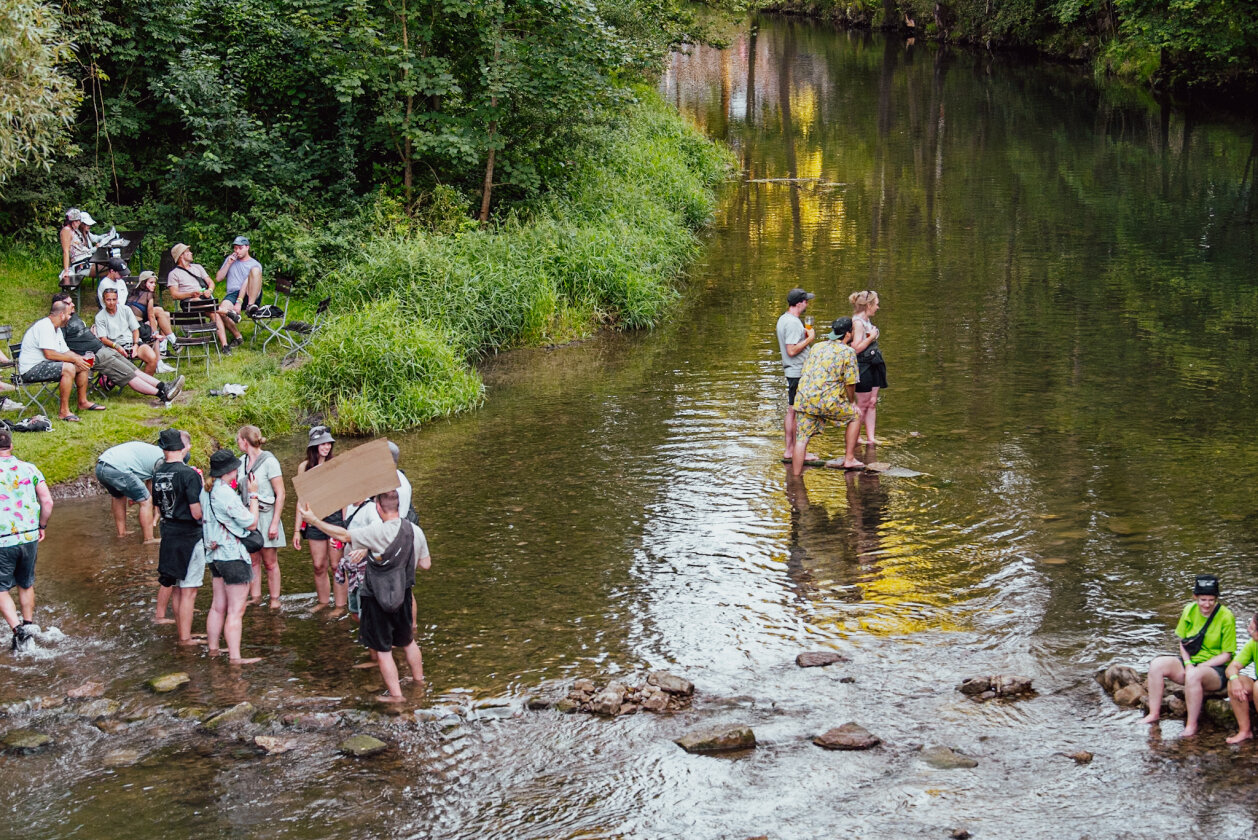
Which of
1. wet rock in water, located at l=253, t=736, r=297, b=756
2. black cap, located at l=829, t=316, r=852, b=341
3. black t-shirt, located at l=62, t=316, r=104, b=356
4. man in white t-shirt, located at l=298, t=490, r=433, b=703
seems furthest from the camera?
black t-shirt, located at l=62, t=316, r=104, b=356

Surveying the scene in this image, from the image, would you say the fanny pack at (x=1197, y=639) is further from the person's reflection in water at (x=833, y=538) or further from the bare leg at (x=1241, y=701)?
the person's reflection in water at (x=833, y=538)

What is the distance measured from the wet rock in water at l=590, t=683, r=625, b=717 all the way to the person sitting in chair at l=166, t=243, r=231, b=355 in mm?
10643

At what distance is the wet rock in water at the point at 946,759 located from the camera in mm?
7805

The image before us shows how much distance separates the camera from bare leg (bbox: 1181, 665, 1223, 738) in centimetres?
796

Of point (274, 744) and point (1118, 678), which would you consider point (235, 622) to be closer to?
point (274, 744)

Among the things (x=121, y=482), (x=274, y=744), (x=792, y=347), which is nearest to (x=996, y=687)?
(x=274, y=744)

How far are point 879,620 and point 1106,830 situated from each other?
309 cm

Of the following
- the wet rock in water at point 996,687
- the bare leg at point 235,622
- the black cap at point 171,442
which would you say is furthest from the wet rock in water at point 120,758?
the wet rock in water at point 996,687

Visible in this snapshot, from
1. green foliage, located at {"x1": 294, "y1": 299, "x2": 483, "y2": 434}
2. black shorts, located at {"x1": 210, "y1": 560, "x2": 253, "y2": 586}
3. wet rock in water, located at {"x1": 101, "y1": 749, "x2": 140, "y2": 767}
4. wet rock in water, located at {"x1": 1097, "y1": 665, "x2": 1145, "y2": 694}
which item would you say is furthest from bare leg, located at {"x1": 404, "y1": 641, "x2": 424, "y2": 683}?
green foliage, located at {"x1": 294, "y1": 299, "x2": 483, "y2": 434}

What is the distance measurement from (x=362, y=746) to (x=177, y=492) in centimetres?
285

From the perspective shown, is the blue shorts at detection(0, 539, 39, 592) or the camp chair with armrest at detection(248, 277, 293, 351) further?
the camp chair with armrest at detection(248, 277, 293, 351)

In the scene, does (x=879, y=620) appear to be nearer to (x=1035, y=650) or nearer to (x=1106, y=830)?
(x=1035, y=650)

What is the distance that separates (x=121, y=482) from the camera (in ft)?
38.2

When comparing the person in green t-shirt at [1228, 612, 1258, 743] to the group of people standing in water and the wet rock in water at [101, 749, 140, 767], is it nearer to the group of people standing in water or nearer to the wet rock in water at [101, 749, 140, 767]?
the group of people standing in water
